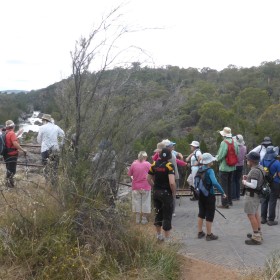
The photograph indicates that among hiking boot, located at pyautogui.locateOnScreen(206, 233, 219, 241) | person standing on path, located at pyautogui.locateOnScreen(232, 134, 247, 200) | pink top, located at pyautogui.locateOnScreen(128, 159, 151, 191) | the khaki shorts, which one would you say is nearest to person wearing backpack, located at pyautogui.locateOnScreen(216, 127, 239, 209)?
person standing on path, located at pyautogui.locateOnScreen(232, 134, 247, 200)

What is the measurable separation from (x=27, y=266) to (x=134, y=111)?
247cm

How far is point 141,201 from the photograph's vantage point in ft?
25.4

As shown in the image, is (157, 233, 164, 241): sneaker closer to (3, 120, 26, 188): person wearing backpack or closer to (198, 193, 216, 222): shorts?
(198, 193, 216, 222): shorts

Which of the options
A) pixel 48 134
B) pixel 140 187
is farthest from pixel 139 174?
pixel 48 134

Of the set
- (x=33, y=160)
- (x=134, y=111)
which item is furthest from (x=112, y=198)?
(x=33, y=160)

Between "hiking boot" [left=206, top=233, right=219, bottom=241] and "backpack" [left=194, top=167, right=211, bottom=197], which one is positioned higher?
"backpack" [left=194, top=167, right=211, bottom=197]

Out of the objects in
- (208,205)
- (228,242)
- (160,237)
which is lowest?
(228,242)

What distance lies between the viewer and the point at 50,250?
16.5 feet

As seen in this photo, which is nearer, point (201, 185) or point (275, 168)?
point (201, 185)

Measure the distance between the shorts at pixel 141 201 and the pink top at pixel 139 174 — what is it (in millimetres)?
80

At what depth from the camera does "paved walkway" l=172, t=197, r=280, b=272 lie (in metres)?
5.88

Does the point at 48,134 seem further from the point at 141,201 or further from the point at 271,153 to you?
the point at 271,153

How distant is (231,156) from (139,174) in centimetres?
240

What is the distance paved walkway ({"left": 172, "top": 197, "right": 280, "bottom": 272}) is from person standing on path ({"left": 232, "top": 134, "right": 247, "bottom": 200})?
1044 mm
